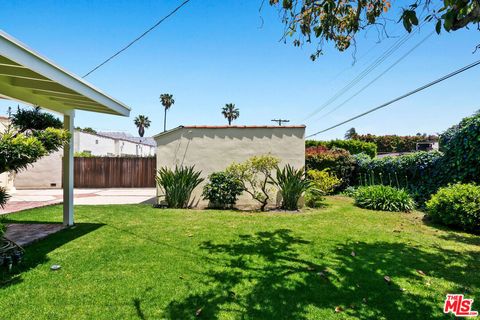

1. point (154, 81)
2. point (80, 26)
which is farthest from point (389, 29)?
point (154, 81)

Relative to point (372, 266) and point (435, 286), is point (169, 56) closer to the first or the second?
point (372, 266)

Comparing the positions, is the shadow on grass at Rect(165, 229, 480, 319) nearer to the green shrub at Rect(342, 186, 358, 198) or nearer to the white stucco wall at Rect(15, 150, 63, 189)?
the green shrub at Rect(342, 186, 358, 198)

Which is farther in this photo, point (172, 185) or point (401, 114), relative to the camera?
point (401, 114)

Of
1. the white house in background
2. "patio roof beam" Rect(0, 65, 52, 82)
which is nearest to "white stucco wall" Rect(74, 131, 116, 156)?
the white house in background

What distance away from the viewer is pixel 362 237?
582 cm

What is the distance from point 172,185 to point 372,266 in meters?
6.90

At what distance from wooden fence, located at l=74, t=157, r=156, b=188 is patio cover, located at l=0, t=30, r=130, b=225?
12245 mm

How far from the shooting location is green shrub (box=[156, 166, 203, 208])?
30.9ft

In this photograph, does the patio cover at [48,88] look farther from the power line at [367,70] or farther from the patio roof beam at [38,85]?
the power line at [367,70]

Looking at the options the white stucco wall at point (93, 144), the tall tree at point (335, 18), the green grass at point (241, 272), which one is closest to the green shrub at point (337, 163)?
the green grass at point (241, 272)

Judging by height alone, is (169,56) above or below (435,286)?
above

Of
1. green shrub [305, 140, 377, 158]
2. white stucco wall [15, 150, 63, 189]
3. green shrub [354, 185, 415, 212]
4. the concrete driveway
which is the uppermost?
green shrub [305, 140, 377, 158]

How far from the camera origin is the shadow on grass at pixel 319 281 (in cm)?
296

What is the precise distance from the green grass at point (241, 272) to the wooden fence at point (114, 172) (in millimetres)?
12610
